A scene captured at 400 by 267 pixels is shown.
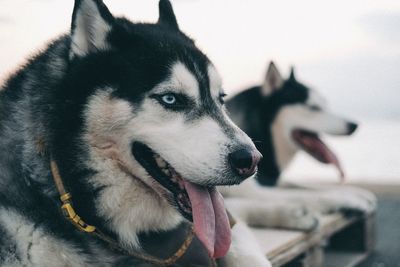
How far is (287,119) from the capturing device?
12.8ft

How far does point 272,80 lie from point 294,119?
29cm

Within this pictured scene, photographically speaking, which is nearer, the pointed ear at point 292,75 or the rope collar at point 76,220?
the rope collar at point 76,220

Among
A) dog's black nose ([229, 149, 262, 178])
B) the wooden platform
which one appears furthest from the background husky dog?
dog's black nose ([229, 149, 262, 178])

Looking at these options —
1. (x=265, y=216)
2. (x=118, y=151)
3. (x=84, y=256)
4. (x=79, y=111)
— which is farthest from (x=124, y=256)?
(x=265, y=216)

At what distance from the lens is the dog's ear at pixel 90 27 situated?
1.74 m

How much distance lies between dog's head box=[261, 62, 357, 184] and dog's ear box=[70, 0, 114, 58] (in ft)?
7.34

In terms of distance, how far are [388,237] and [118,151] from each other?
9.52 feet

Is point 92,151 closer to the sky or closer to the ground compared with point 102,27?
closer to the ground

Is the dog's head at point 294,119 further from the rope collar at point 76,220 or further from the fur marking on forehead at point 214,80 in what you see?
the rope collar at point 76,220

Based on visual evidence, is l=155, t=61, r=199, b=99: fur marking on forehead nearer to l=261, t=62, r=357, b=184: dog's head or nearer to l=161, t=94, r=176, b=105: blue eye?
l=161, t=94, r=176, b=105: blue eye

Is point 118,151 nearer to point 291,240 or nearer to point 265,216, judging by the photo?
point 291,240

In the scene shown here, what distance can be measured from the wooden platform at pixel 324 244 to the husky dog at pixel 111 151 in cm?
74

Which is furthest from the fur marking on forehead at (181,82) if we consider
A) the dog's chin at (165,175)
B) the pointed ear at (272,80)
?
the pointed ear at (272,80)

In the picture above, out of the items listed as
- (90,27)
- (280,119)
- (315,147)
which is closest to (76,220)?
(90,27)
